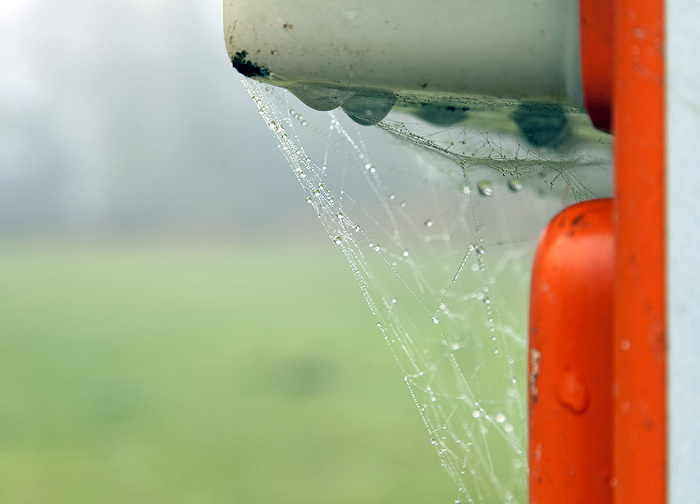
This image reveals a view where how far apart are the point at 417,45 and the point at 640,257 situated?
25 centimetres

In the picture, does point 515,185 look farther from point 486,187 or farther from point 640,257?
point 640,257

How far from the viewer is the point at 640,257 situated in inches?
12.9

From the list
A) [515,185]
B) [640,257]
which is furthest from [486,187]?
[640,257]

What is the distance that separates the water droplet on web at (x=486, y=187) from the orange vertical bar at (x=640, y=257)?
0.36 metres

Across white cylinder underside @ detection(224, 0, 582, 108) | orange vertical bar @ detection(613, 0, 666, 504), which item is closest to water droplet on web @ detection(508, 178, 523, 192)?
white cylinder underside @ detection(224, 0, 582, 108)

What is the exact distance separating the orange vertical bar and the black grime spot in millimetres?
295

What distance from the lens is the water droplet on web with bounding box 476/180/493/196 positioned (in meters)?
0.70

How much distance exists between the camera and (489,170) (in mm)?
706

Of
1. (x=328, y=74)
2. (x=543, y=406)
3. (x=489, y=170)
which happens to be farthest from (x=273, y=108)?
(x=543, y=406)

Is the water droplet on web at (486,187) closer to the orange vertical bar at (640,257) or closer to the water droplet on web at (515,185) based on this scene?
the water droplet on web at (515,185)

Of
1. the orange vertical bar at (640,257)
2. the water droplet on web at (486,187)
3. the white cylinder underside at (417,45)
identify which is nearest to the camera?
the orange vertical bar at (640,257)

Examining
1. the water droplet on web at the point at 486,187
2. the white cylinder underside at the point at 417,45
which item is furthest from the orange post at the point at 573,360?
the water droplet on web at the point at 486,187

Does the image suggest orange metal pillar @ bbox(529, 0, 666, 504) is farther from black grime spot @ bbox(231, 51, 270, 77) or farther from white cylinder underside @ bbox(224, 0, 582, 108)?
black grime spot @ bbox(231, 51, 270, 77)

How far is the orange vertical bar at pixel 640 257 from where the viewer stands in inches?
12.7
